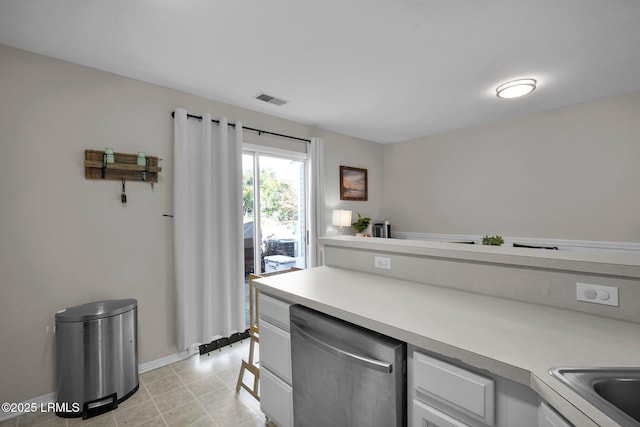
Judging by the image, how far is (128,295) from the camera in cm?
243

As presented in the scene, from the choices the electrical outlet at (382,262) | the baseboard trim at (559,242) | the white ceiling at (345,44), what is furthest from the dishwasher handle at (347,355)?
the baseboard trim at (559,242)

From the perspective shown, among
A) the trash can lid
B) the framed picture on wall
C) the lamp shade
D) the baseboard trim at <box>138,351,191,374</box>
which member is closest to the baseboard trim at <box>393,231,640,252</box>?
the framed picture on wall

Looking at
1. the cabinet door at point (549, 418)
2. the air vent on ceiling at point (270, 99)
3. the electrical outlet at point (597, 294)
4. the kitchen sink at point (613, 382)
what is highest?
the air vent on ceiling at point (270, 99)

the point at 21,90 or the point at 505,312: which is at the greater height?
the point at 21,90

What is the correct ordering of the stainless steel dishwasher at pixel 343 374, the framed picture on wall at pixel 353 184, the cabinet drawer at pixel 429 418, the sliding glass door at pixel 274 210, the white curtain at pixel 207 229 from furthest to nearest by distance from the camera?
the framed picture on wall at pixel 353 184 → the sliding glass door at pixel 274 210 → the white curtain at pixel 207 229 → the stainless steel dishwasher at pixel 343 374 → the cabinet drawer at pixel 429 418

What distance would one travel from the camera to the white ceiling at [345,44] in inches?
66.6

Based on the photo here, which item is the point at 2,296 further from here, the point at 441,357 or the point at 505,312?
the point at 505,312

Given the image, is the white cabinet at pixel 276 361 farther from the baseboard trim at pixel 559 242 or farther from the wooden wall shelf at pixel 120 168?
the baseboard trim at pixel 559 242

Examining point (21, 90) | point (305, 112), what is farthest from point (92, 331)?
point (305, 112)

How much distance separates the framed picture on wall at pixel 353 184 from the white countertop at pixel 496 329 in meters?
3.03

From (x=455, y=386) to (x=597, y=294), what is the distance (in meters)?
0.70

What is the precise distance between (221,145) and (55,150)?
1.28 metres

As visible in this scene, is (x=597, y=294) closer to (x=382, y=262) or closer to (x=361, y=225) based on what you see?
(x=382, y=262)

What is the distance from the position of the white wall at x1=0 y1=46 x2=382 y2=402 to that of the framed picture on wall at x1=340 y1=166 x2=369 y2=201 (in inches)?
99.0
